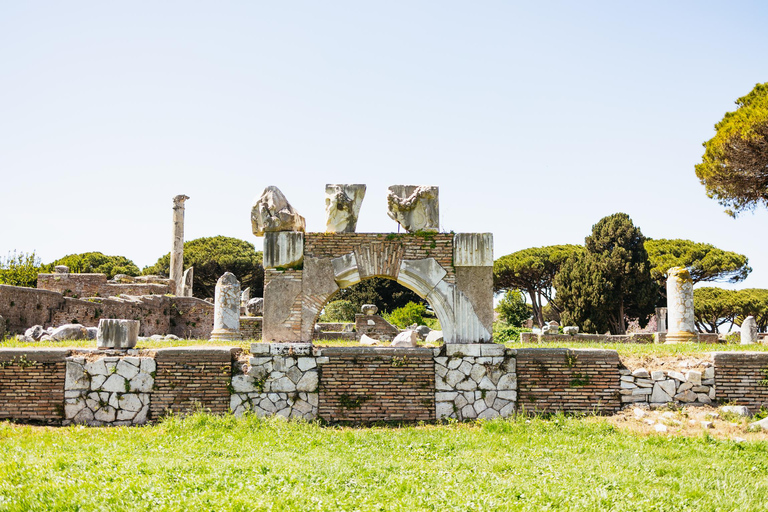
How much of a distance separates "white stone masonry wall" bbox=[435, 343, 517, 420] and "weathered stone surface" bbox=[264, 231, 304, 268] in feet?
8.49

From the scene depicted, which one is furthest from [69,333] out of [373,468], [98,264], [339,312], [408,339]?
[98,264]

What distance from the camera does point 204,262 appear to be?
42188 millimetres

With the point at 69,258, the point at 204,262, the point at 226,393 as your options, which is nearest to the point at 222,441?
the point at 226,393

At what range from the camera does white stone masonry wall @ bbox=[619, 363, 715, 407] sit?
9031 mm

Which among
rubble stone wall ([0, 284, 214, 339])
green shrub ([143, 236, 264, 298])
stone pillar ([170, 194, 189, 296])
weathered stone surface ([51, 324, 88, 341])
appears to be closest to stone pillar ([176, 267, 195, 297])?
stone pillar ([170, 194, 189, 296])

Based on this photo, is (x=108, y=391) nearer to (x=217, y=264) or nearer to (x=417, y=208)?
(x=417, y=208)

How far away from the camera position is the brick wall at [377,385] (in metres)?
8.83

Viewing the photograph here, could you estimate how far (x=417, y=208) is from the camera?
9.47m

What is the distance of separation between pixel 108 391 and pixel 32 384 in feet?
3.52

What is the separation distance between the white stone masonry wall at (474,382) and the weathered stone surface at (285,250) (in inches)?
102

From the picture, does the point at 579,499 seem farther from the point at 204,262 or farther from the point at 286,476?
the point at 204,262

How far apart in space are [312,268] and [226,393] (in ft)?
7.23

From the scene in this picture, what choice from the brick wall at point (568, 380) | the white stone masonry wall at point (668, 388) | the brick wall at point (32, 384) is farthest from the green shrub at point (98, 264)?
the white stone masonry wall at point (668, 388)

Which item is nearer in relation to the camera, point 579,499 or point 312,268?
point 579,499
